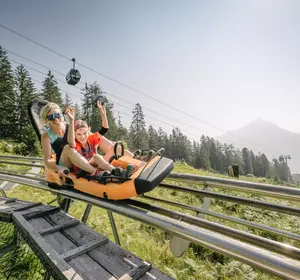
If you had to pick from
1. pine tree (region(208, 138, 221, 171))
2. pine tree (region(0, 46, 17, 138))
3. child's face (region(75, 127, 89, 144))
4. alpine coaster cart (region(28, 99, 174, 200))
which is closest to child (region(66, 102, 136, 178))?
child's face (region(75, 127, 89, 144))

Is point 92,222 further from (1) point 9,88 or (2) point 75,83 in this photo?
(1) point 9,88

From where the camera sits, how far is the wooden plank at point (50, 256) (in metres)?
1.45

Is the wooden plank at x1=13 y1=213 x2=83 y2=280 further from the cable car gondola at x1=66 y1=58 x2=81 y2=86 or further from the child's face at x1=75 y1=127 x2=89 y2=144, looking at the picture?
the cable car gondola at x1=66 y1=58 x2=81 y2=86

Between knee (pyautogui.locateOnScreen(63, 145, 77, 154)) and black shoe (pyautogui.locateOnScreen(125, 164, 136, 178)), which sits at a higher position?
knee (pyautogui.locateOnScreen(63, 145, 77, 154))

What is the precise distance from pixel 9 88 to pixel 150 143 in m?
45.1

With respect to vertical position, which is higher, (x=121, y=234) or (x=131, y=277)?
(x=131, y=277)

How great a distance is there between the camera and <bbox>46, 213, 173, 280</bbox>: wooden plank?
5.35 ft

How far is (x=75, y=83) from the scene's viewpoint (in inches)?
563

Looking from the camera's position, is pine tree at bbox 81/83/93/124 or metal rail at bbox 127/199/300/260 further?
pine tree at bbox 81/83/93/124

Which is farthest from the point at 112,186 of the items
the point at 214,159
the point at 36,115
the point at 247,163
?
the point at 247,163

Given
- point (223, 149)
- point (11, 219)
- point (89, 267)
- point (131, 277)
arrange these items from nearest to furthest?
1. point (131, 277)
2. point (89, 267)
3. point (11, 219)
4. point (223, 149)

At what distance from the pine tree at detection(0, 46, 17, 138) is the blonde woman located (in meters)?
41.0

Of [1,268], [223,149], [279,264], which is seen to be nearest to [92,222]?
[1,268]

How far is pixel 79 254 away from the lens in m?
1.79
